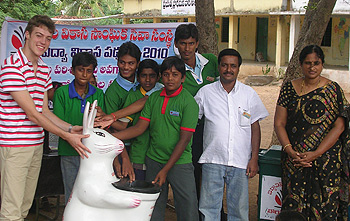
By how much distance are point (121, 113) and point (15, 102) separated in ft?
2.68

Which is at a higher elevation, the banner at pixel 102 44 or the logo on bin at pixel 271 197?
the banner at pixel 102 44

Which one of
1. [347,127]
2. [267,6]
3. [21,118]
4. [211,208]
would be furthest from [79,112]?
[267,6]

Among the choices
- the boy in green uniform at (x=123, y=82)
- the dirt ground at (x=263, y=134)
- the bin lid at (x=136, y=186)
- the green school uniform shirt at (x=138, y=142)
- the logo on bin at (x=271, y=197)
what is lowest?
the dirt ground at (x=263, y=134)

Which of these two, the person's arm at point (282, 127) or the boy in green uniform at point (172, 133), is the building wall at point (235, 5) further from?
the boy in green uniform at point (172, 133)

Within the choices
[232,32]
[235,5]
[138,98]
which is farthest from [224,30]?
[138,98]

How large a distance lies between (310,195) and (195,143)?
115cm

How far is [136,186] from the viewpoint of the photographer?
10.5 feet

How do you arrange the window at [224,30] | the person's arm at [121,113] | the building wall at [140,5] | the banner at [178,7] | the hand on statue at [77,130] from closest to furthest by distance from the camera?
the hand on statue at [77,130] → the person's arm at [121,113] → the banner at [178,7] → the building wall at [140,5] → the window at [224,30]

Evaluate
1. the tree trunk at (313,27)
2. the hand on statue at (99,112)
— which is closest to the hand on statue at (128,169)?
the hand on statue at (99,112)

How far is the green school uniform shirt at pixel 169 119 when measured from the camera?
11.9ft

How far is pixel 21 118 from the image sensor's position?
11.2ft

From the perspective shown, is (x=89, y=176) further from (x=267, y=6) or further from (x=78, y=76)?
(x=267, y=6)

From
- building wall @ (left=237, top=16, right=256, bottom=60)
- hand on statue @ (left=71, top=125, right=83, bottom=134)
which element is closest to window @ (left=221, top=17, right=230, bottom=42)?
building wall @ (left=237, top=16, right=256, bottom=60)

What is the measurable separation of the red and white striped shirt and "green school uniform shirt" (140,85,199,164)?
86 centimetres
